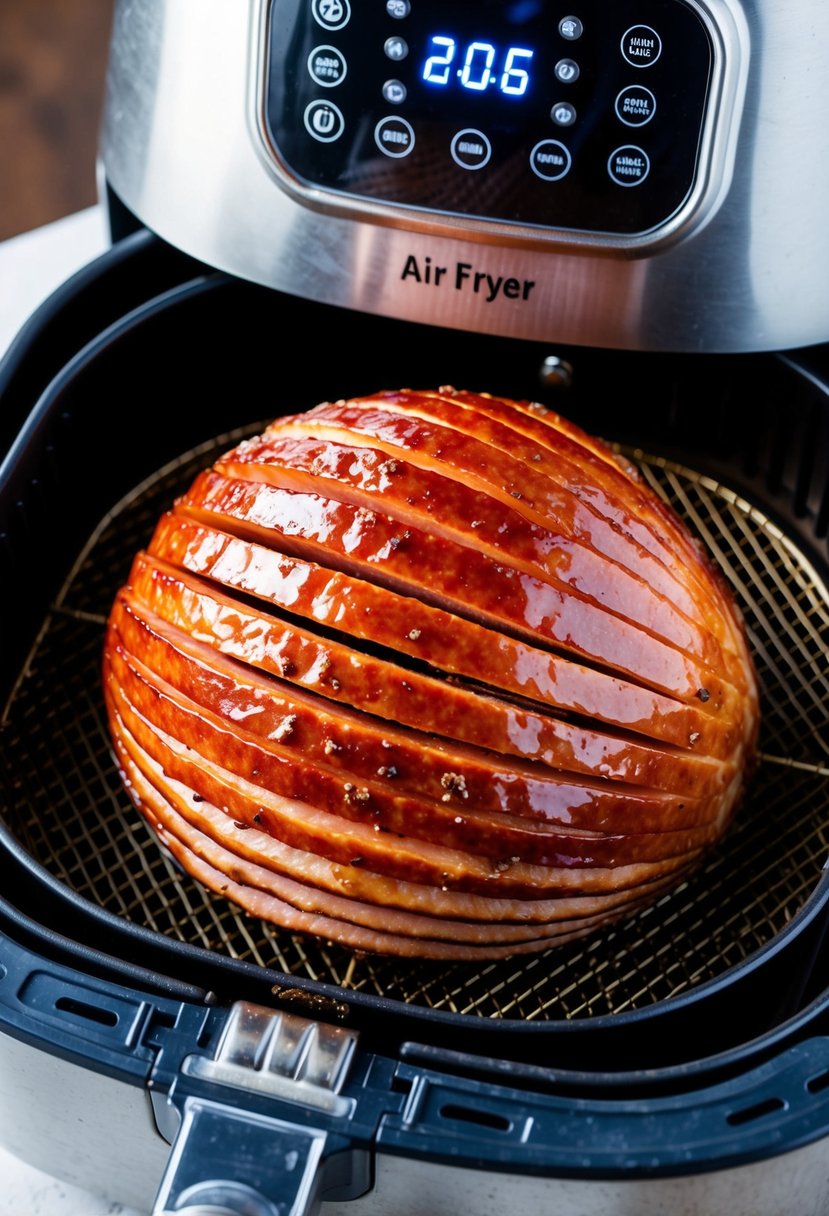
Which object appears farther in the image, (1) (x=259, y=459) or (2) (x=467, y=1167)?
(1) (x=259, y=459)

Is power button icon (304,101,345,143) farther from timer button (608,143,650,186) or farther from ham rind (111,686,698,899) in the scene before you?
ham rind (111,686,698,899)

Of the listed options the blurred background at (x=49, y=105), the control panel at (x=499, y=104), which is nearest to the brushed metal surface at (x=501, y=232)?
the control panel at (x=499, y=104)

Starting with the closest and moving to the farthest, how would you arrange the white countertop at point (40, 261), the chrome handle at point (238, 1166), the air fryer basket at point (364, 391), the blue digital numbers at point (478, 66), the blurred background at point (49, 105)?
the chrome handle at point (238, 1166), the air fryer basket at point (364, 391), the blue digital numbers at point (478, 66), the white countertop at point (40, 261), the blurred background at point (49, 105)

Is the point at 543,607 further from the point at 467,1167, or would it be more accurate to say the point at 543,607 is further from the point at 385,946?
the point at 467,1167

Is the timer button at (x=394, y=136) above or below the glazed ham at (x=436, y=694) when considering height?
above

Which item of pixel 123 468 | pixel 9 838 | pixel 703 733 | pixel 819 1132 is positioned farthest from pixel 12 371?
pixel 819 1132

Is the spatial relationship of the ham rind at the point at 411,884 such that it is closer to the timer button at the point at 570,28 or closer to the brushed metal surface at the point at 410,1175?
the brushed metal surface at the point at 410,1175
